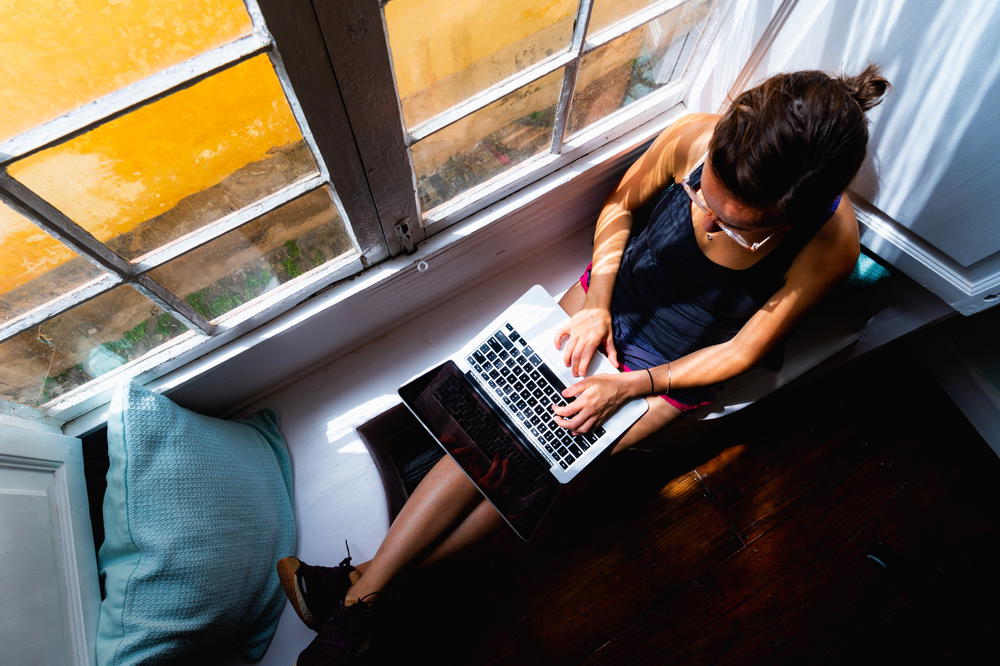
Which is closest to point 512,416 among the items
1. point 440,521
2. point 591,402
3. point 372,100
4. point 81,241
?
point 591,402

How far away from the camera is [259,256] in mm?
1039

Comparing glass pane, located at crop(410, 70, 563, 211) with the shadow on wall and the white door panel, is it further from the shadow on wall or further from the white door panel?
the white door panel

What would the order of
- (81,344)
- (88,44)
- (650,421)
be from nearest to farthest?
(88,44)
(81,344)
(650,421)

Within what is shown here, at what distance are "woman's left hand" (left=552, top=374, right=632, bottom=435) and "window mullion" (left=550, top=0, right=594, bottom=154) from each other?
1.92 ft

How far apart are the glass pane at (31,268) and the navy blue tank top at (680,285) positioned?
1.10 metres

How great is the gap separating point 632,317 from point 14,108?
1.14m

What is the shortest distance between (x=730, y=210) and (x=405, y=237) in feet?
2.27

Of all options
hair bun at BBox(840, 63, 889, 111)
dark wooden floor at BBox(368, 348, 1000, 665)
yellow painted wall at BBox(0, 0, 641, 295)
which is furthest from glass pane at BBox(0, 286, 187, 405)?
hair bun at BBox(840, 63, 889, 111)

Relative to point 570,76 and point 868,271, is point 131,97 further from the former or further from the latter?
point 868,271

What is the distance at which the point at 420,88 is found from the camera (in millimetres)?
891

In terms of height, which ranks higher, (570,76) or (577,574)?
(570,76)

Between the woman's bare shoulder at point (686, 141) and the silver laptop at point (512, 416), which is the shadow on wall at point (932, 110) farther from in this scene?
the silver laptop at point (512, 416)

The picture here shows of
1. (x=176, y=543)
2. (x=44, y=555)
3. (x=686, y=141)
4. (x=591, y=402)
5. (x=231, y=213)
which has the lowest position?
(x=591, y=402)

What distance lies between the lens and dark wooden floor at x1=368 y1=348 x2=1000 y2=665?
53.8 inches
